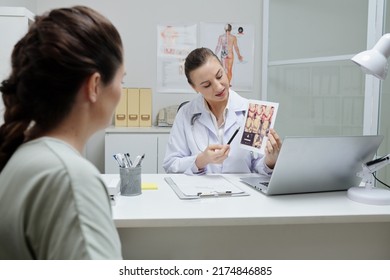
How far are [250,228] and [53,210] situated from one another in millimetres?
763

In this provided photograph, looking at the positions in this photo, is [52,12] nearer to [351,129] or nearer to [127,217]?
[127,217]

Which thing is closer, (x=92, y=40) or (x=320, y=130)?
(x=92, y=40)

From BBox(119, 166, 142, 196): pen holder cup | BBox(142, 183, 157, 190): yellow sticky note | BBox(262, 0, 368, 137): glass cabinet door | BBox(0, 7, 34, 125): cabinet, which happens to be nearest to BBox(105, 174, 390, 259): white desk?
BBox(119, 166, 142, 196): pen holder cup

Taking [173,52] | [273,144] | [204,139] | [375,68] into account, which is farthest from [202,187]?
[173,52]

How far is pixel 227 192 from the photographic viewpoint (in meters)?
1.32

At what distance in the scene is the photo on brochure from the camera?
58.6 inches

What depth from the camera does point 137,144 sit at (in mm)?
2980

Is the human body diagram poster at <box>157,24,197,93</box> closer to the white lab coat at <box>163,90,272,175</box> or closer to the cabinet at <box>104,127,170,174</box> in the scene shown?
the cabinet at <box>104,127,170,174</box>

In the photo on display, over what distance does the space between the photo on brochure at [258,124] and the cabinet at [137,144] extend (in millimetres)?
1484

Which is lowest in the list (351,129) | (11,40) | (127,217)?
(127,217)

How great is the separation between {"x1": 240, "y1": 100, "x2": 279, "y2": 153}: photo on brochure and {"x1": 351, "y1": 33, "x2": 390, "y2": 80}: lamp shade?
0.35 metres
